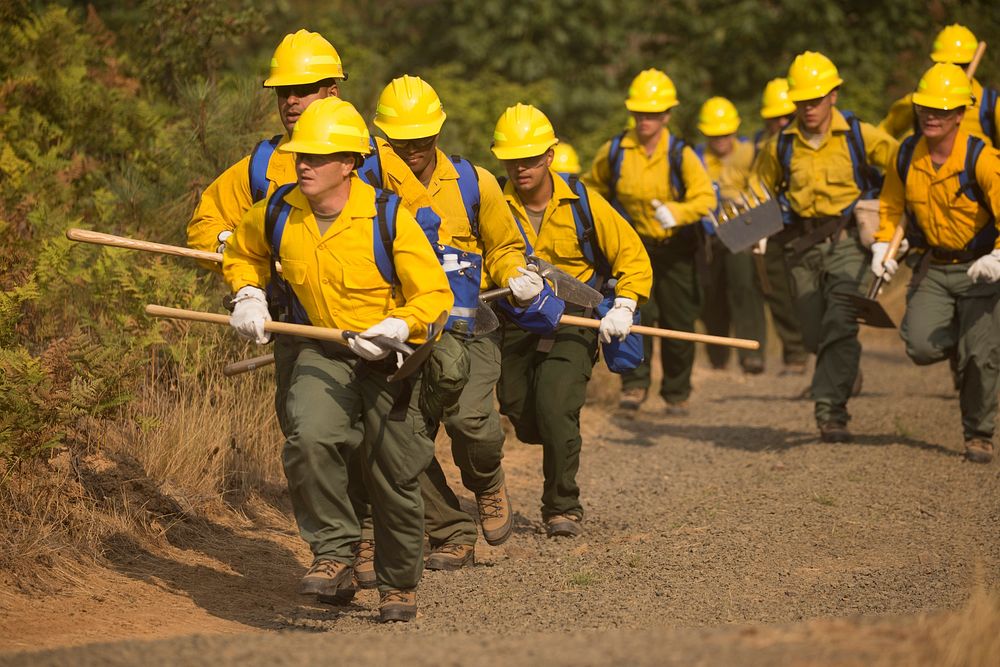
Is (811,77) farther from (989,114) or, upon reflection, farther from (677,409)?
(677,409)

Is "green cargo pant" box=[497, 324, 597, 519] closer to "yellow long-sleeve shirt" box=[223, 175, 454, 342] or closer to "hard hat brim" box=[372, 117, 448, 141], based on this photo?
"hard hat brim" box=[372, 117, 448, 141]

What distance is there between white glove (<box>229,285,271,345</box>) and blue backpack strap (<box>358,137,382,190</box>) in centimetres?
75

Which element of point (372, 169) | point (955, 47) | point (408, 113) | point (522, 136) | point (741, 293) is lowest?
point (741, 293)

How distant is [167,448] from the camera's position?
7914 millimetres

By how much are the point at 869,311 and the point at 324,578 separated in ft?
16.8

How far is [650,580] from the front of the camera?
7070 millimetres

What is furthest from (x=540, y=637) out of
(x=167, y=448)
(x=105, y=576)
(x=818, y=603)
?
(x=167, y=448)

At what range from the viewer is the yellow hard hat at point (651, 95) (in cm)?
1147

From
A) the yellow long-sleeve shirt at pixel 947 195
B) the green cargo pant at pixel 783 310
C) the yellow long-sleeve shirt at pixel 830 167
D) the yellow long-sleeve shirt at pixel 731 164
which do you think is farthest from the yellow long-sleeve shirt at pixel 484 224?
the green cargo pant at pixel 783 310

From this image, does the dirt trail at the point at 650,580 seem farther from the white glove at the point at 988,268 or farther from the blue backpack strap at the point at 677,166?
the blue backpack strap at the point at 677,166

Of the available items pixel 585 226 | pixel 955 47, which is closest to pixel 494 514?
pixel 585 226

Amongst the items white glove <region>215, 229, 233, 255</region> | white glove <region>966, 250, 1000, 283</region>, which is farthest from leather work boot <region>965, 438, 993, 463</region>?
white glove <region>215, 229, 233, 255</region>

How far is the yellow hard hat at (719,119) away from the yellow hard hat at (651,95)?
7.96 ft

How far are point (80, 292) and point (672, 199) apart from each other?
183 inches
